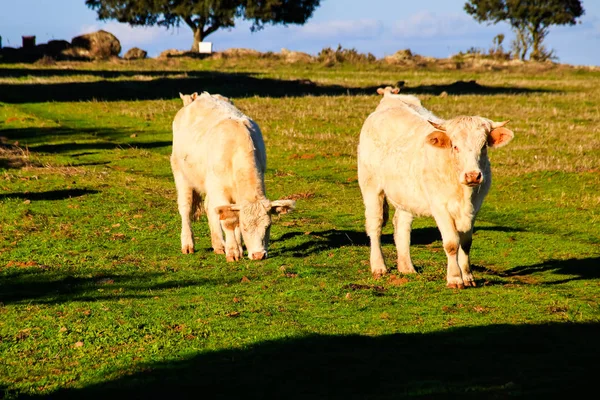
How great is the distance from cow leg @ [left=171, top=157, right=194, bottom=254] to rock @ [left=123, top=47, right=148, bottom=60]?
203 feet

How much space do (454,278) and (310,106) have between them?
28.7 metres

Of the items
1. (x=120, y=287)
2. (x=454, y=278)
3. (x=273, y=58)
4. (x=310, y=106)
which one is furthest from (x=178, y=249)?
(x=273, y=58)

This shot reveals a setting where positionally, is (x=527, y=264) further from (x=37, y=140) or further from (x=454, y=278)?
(x=37, y=140)

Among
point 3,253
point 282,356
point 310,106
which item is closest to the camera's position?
point 282,356

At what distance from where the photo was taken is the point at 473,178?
38.6 feet

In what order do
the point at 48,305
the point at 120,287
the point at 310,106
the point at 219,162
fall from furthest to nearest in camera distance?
1. the point at 310,106
2. the point at 219,162
3. the point at 120,287
4. the point at 48,305

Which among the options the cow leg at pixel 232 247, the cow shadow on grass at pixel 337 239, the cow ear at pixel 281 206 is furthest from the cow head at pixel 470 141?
the cow shadow on grass at pixel 337 239

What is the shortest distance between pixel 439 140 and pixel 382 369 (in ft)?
15.8

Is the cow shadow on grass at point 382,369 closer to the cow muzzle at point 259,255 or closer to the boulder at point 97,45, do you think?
the cow muzzle at point 259,255

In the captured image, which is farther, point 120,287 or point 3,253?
point 3,253

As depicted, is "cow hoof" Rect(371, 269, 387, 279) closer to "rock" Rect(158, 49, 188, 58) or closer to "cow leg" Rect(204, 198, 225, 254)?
"cow leg" Rect(204, 198, 225, 254)

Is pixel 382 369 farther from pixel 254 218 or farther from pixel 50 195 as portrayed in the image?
pixel 50 195

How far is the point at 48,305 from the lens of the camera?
12.1 m

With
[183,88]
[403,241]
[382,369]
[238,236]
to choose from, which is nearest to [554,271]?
A: [403,241]
